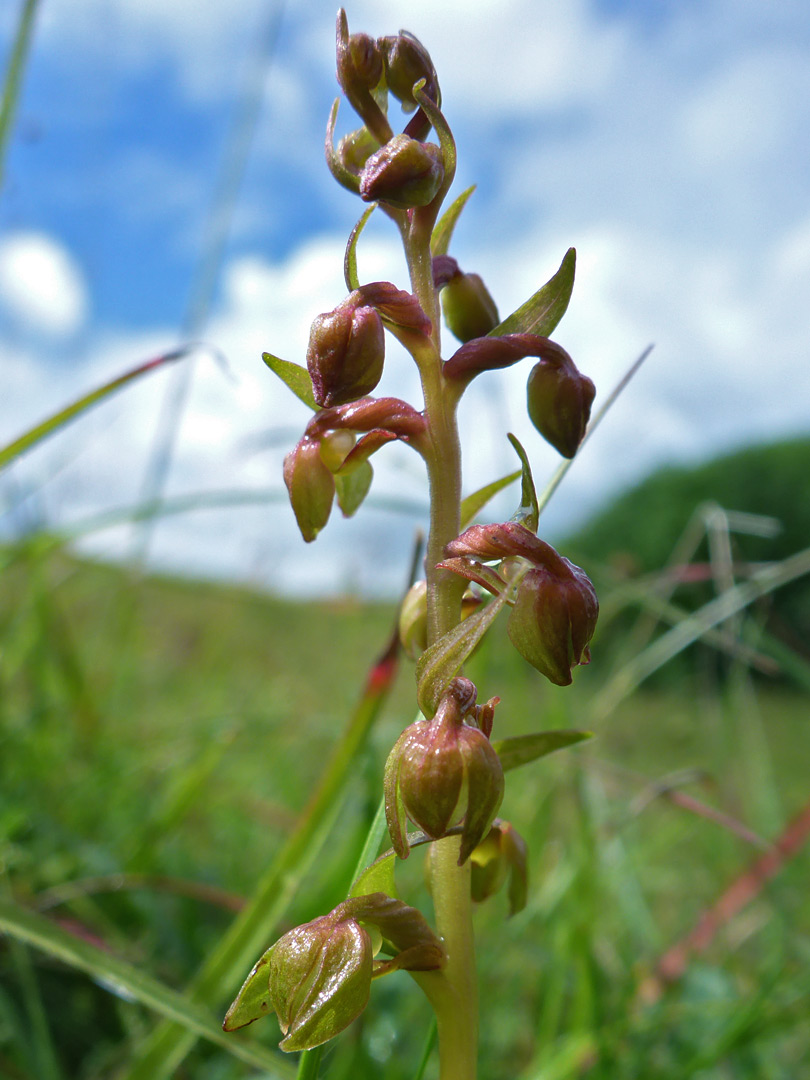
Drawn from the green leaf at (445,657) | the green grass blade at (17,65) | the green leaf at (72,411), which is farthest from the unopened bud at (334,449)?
the green grass blade at (17,65)

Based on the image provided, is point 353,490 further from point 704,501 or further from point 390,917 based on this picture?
point 704,501

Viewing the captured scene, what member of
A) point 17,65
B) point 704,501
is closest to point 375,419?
point 17,65

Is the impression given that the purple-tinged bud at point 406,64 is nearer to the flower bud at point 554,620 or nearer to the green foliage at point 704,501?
the flower bud at point 554,620

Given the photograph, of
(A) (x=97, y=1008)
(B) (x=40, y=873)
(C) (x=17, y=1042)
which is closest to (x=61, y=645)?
(B) (x=40, y=873)

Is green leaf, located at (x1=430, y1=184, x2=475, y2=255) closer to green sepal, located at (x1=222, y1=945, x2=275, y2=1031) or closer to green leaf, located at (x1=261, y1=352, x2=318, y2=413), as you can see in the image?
green leaf, located at (x1=261, y1=352, x2=318, y2=413)

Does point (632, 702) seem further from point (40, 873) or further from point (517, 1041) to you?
point (40, 873)

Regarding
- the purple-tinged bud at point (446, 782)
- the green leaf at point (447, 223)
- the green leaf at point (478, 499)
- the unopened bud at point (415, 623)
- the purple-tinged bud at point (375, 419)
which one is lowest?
the purple-tinged bud at point (446, 782)
